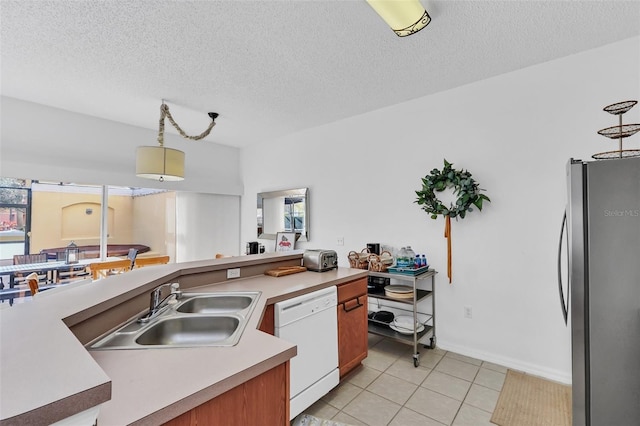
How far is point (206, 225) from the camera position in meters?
5.12

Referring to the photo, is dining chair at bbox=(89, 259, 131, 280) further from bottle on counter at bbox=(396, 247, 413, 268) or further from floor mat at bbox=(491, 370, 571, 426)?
floor mat at bbox=(491, 370, 571, 426)

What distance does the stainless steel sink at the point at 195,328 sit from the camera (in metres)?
1.45

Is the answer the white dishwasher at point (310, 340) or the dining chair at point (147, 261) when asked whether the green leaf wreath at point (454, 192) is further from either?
the dining chair at point (147, 261)

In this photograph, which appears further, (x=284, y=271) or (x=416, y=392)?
(x=284, y=271)

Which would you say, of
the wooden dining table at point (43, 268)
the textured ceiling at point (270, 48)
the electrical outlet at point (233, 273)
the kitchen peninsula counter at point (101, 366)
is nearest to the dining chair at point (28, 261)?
the wooden dining table at point (43, 268)

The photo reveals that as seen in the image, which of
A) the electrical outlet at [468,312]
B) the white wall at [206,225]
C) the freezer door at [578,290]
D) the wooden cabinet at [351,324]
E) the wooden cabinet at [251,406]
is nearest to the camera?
the wooden cabinet at [251,406]

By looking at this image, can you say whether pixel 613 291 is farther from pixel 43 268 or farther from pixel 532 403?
pixel 43 268

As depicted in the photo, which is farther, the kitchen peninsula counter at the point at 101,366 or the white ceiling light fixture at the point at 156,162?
the white ceiling light fixture at the point at 156,162

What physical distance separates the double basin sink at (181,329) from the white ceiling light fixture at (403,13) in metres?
1.85

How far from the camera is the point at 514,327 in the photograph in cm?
261

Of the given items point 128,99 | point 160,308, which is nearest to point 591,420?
point 160,308

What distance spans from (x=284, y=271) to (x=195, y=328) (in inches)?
43.2

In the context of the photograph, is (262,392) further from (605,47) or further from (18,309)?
(605,47)

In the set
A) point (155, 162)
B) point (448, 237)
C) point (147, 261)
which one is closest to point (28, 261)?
point (147, 261)
